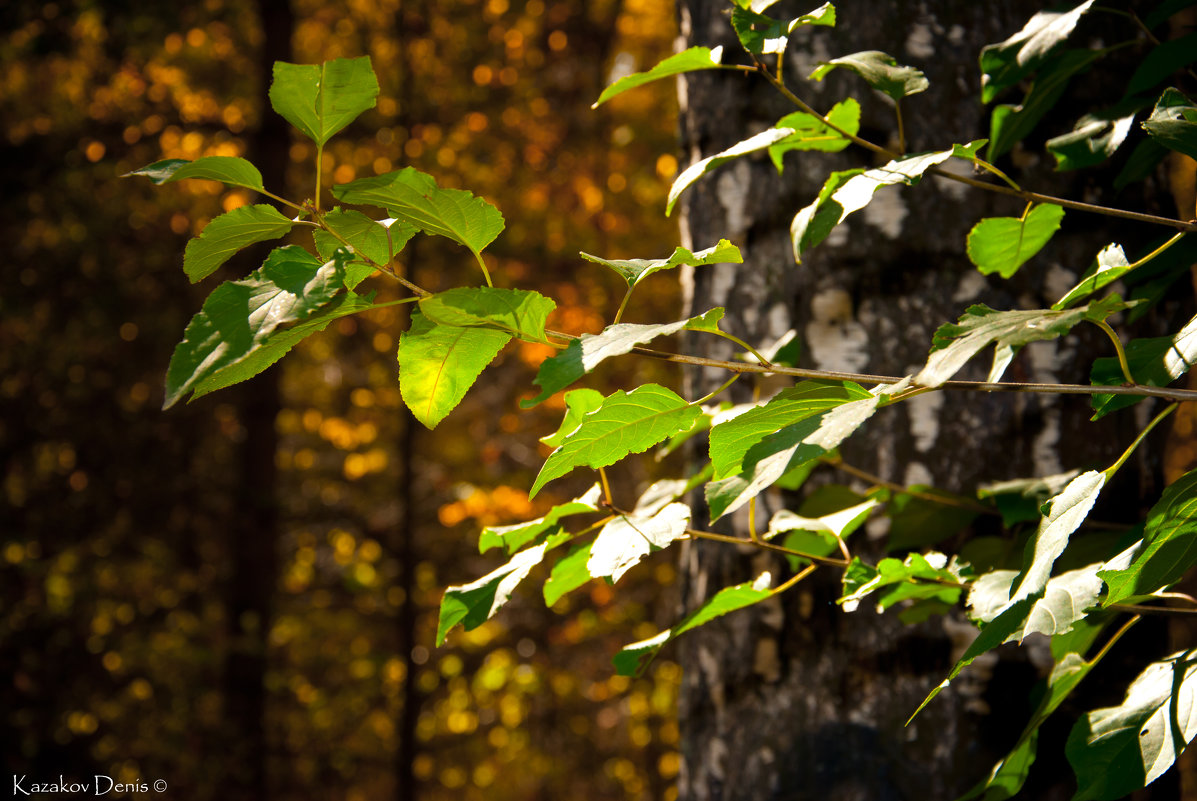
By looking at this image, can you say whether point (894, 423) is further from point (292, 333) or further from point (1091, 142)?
point (292, 333)

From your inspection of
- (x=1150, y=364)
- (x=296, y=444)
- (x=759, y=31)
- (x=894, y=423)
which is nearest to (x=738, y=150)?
(x=759, y=31)

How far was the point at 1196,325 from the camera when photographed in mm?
519

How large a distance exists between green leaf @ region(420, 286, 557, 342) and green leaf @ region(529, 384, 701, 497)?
0.21 ft

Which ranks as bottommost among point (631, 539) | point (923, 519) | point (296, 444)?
point (296, 444)

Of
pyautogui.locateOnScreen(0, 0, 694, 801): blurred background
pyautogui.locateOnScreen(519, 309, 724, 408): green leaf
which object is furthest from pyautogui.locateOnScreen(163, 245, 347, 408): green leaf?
pyautogui.locateOnScreen(0, 0, 694, 801): blurred background

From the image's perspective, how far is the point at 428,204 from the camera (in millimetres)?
461

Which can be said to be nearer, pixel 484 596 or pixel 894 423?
pixel 484 596

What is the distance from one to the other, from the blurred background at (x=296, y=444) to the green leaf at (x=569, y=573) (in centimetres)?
326

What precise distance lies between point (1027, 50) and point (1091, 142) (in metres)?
→ 0.10

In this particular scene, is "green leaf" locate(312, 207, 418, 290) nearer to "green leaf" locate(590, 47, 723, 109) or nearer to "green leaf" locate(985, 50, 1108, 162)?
"green leaf" locate(590, 47, 723, 109)

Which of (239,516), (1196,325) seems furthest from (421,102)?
(1196,325)

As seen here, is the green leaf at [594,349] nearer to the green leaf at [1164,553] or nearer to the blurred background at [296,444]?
the green leaf at [1164,553]

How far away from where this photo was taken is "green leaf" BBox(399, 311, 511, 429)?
1.54 ft

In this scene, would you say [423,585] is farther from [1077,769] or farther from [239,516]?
[1077,769]
